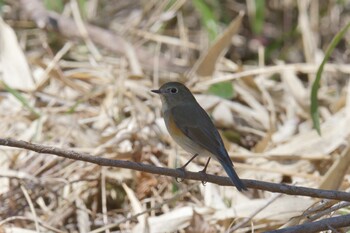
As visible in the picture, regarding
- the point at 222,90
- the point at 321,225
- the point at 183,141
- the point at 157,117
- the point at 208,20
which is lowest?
the point at 321,225

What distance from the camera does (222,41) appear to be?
553 centimetres

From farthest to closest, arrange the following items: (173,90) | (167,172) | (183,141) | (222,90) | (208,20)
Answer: (208,20)
(222,90)
(173,90)
(183,141)
(167,172)

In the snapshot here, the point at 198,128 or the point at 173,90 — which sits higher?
the point at 173,90

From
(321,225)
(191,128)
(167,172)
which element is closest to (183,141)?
(191,128)

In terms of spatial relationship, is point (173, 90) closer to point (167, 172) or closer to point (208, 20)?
point (167, 172)

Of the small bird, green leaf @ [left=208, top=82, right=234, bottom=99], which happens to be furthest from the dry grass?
the small bird

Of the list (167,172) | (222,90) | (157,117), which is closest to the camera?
(167,172)

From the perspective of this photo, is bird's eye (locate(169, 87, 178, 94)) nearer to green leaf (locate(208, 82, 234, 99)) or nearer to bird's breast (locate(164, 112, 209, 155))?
bird's breast (locate(164, 112, 209, 155))

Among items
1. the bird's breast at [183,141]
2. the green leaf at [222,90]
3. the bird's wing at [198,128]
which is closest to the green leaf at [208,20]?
the green leaf at [222,90]

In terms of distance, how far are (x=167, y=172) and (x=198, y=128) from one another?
93 cm

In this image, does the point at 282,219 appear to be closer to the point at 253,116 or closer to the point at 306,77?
the point at 253,116

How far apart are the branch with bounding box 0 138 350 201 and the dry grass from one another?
381 millimetres

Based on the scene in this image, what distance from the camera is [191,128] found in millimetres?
3748

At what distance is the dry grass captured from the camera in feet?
13.7
